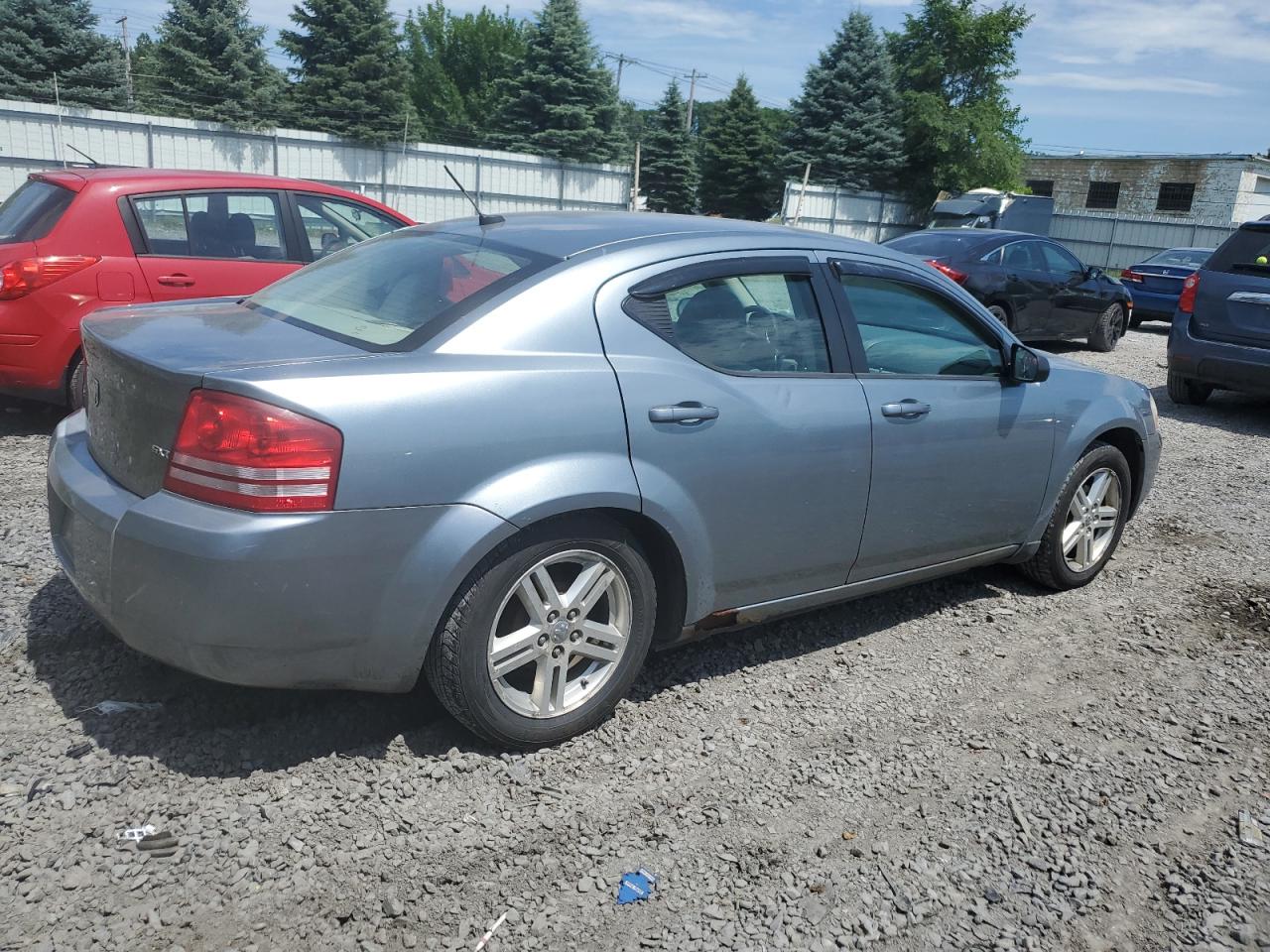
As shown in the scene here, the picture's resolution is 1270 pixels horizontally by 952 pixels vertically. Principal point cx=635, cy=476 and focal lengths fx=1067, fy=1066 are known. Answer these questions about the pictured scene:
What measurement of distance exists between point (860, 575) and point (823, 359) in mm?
844

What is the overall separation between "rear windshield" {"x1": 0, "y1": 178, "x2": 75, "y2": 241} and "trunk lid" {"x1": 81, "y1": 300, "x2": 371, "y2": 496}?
333 cm

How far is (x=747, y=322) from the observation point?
369 cm

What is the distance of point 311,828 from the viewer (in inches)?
113

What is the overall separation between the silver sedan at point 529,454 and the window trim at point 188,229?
294cm

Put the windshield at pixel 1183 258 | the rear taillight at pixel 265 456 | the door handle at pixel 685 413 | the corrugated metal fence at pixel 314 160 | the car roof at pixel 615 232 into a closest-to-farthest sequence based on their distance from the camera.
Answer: the rear taillight at pixel 265 456
the door handle at pixel 685 413
the car roof at pixel 615 232
the windshield at pixel 1183 258
the corrugated metal fence at pixel 314 160

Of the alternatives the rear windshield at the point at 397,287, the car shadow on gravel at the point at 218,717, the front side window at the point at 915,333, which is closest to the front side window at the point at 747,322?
the front side window at the point at 915,333

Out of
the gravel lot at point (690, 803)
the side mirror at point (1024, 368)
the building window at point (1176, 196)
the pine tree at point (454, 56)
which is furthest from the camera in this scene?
the pine tree at point (454, 56)

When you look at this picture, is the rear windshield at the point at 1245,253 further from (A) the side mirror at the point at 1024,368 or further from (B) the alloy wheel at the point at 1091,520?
(A) the side mirror at the point at 1024,368

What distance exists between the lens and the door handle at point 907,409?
3.93 m

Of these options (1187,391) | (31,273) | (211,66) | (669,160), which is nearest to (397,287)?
(31,273)

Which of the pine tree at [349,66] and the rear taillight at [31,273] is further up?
the pine tree at [349,66]

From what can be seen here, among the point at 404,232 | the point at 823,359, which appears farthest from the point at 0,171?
the point at 823,359

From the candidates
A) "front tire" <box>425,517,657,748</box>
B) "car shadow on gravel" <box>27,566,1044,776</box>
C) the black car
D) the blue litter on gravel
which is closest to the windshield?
the black car

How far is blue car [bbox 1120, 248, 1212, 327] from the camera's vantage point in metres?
16.9
